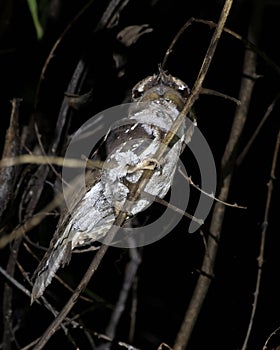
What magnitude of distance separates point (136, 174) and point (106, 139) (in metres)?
0.25

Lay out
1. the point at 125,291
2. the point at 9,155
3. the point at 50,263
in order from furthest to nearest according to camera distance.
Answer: the point at 125,291
the point at 9,155
the point at 50,263

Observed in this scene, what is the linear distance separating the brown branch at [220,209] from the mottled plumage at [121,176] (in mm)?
293

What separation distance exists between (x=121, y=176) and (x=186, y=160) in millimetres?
574

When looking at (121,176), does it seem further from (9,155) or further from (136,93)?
(9,155)

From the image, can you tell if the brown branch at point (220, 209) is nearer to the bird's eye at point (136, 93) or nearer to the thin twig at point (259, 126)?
the thin twig at point (259, 126)

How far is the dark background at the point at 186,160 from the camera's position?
2430 millimetres

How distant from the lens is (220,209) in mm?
2154

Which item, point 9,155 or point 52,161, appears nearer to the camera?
point 52,161

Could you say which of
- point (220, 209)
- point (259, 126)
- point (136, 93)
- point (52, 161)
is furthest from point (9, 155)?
point (259, 126)

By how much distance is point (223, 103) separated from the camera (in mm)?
2650

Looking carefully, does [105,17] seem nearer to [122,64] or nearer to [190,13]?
[122,64]

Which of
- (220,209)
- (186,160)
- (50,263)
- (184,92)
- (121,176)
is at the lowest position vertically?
(50,263)

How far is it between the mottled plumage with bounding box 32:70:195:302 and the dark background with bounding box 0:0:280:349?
17.2 inches

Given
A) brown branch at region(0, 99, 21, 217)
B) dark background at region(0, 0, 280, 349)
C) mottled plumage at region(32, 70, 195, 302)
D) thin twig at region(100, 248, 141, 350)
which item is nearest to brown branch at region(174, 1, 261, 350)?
dark background at region(0, 0, 280, 349)
